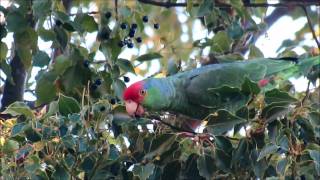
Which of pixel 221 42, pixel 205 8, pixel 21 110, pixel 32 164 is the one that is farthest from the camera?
pixel 221 42

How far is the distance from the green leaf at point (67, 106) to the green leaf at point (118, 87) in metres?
0.50

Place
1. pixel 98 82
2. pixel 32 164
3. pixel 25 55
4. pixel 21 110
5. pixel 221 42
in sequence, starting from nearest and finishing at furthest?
pixel 32 164, pixel 21 110, pixel 98 82, pixel 25 55, pixel 221 42

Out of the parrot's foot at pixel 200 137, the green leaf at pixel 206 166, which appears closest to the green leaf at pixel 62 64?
the parrot's foot at pixel 200 137

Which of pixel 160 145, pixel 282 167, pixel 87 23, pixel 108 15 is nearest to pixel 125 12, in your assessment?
pixel 108 15

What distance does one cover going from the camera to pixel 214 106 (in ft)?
11.1

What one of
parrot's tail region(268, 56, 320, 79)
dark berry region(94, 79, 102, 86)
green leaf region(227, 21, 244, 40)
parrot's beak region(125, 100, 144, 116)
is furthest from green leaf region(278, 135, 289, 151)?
green leaf region(227, 21, 244, 40)

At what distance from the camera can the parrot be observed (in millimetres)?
3537

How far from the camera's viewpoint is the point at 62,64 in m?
3.38

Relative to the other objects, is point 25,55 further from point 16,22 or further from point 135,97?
point 135,97

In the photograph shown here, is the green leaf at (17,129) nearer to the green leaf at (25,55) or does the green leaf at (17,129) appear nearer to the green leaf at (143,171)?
the green leaf at (143,171)

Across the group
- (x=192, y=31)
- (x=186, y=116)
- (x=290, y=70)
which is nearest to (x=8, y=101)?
(x=186, y=116)

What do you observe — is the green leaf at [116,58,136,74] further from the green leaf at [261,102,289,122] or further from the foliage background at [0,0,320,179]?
→ the green leaf at [261,102,289,122]

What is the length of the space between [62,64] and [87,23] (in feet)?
0.82

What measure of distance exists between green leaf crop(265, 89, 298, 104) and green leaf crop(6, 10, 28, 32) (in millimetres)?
1304
